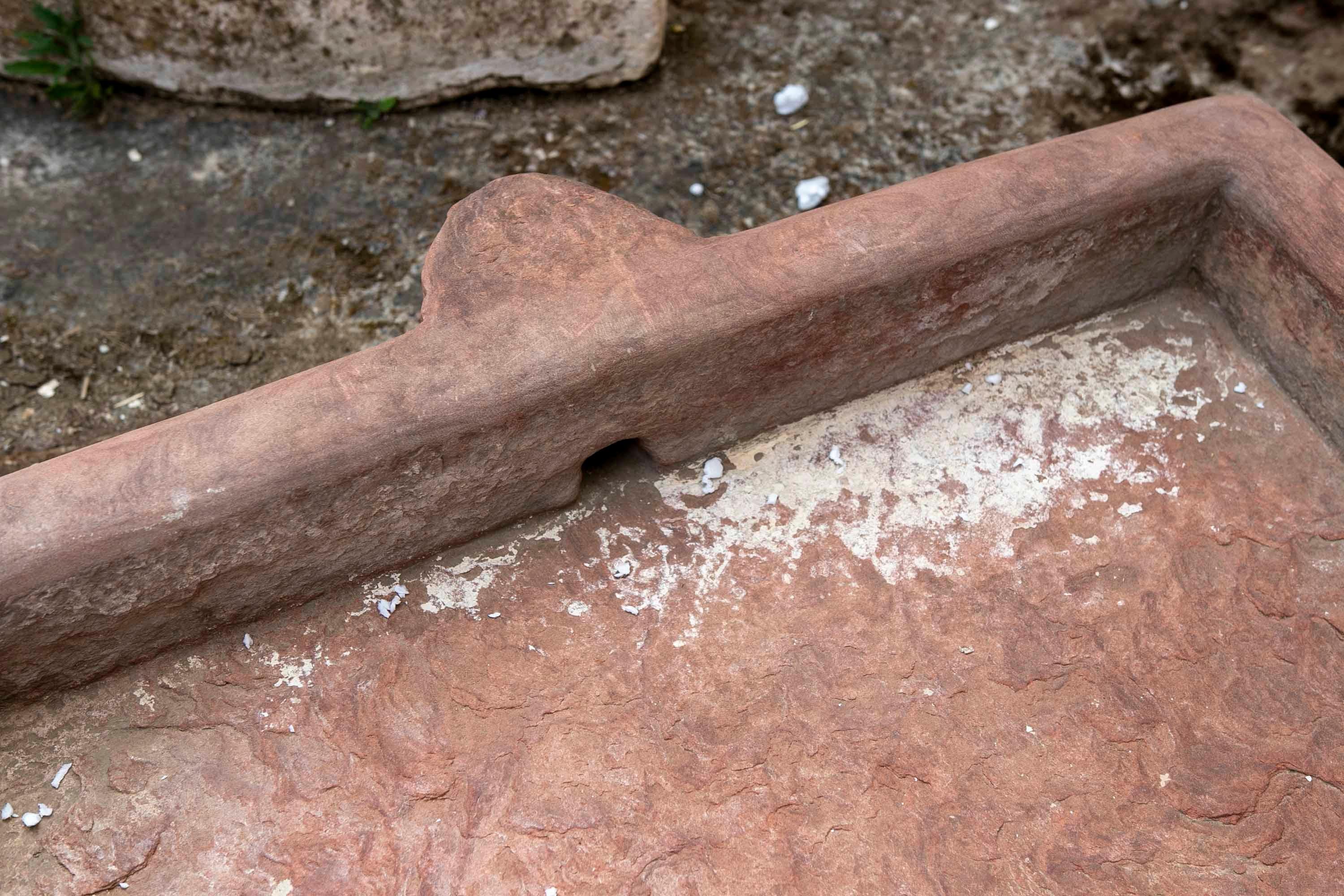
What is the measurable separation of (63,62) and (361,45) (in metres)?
0.91

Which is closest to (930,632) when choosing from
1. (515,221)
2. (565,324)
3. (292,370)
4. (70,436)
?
(565,324)

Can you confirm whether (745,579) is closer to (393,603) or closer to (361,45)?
(393,603)

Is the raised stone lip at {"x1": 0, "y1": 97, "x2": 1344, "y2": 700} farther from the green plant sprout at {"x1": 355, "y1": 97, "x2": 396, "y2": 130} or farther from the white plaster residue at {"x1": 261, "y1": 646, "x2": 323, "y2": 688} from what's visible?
the green plant sprout at {"x1": 355, "y1": 97, "x2": 396, "y2": 130}

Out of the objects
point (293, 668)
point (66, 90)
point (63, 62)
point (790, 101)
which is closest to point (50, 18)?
point (63, 62)

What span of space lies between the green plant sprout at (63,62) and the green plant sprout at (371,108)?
80 centimetres

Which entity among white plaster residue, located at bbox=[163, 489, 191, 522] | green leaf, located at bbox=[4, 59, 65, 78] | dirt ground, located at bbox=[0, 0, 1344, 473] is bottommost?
dirt ground, located at bbox=[0, 0, 1344, 473]

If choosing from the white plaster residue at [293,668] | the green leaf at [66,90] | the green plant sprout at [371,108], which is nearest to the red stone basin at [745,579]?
the white plaster residue at [293,668]

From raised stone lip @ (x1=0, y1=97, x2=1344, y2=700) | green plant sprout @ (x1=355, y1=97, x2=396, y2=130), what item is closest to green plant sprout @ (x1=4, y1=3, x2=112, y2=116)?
green plant sprout @ (x1=355, y1=97, x2=396, y2=130)

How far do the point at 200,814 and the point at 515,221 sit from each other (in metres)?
1.25

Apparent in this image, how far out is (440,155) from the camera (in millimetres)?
3912

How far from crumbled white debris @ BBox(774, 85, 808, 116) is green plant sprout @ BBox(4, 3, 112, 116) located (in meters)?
2.15

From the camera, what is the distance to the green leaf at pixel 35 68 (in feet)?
12.3

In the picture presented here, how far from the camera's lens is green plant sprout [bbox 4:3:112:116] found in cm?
366

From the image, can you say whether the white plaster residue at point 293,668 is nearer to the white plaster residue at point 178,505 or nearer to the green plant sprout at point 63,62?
the white plaster residue at point 178,505
